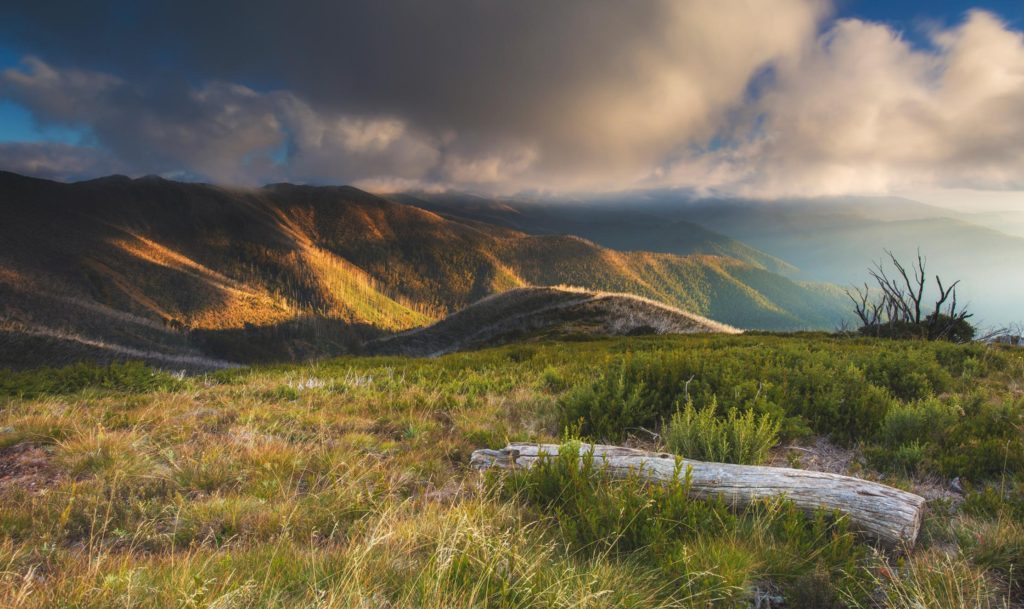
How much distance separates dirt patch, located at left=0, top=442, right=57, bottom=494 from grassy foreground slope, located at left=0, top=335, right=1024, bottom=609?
0.12ft

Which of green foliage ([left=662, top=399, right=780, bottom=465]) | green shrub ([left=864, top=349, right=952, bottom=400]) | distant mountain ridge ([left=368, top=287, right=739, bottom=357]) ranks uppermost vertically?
green shrub ([left=864, top=349, right=952, bottom=400])

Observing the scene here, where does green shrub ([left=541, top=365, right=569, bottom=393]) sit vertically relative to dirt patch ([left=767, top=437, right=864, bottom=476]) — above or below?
below

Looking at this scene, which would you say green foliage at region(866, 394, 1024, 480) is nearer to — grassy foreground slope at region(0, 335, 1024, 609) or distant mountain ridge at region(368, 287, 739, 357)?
grassy foreground slope at region(0, 335, 1024, 609)

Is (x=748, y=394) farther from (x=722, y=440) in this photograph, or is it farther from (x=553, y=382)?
(x=553, y=382)

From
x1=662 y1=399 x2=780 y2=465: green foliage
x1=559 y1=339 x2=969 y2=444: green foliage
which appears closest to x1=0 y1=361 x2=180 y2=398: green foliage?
x1=559 y1=339 x2=969 y2=444: green foliage

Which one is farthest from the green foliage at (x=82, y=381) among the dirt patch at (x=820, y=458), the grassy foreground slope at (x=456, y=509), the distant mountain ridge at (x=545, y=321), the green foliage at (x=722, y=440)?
the distant mountain ridge at (x=545, y=321)

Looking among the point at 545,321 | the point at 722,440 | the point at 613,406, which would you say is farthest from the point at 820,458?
the point at 545,321

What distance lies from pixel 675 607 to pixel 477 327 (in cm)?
4326

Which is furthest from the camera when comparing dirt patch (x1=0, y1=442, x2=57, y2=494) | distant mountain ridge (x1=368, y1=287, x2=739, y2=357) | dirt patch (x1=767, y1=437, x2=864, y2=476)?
distant mountain ridge (x1=368, y1=287, x2=739, y2=357)

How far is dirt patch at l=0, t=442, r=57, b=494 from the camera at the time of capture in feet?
14.0

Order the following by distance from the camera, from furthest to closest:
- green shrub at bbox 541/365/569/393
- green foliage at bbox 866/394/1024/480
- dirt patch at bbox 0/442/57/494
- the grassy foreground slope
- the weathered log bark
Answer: green shrub at bbox 541/365/569/393 < green foliage at bbox 866/394/1024/480 < dirt patch at bbox 0/442/57/494 < the weathered log bark < the grassy foreground slope

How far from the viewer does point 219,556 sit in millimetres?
2811

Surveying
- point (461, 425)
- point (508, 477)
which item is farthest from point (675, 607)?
point (461, 425)

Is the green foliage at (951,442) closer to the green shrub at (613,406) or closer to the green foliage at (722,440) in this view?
the green foliage at (722,440)
